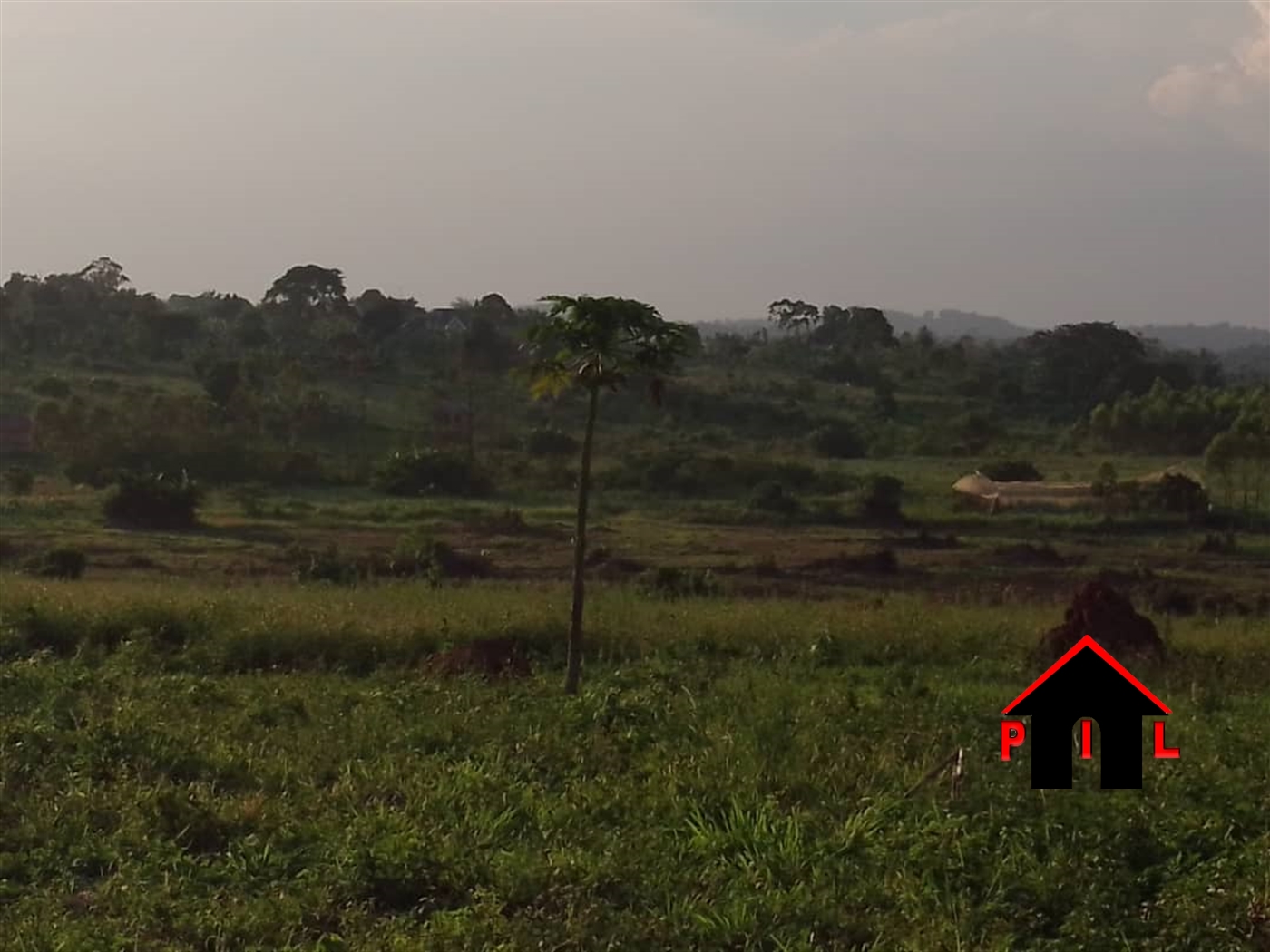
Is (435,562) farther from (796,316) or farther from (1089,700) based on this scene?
(796,316)

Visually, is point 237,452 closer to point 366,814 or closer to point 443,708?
point 443,708

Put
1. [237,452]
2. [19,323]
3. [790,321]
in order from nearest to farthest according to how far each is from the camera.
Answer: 1. [237,452]
2. [19,323]
3. [790,321]

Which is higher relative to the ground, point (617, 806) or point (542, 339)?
point (542, 339)

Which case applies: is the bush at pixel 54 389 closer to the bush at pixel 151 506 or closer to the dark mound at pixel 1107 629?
the bush at pixel 151 506

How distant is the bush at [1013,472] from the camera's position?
95.3 ft

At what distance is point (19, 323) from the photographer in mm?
45188

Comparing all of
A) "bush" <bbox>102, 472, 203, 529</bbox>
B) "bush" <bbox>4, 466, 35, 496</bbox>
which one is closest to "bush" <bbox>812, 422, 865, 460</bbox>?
"bush" <bbox>102, 472, 203, 529</bbox>

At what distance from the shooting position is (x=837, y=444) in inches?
1407

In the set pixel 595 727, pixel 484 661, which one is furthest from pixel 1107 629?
pixel 484 661

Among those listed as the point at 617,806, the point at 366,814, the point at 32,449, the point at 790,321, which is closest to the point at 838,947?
the point at 617,806

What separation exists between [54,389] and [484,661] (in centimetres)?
2923

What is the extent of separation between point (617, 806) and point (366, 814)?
114cm

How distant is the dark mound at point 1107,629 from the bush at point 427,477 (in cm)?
1935

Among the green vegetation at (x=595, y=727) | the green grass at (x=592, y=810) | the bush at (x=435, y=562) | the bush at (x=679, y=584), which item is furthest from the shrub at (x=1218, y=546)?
the green grass at (x=592, y=810)
